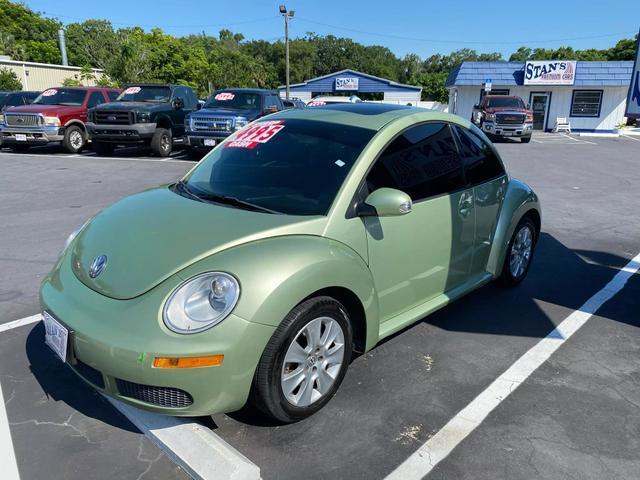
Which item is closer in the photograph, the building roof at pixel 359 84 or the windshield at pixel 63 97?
the windshield at pixel 63 97

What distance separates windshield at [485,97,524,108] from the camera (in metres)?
22.9

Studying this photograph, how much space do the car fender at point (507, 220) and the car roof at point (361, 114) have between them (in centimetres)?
87

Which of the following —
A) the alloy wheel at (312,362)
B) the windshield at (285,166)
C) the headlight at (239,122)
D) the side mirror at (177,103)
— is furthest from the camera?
the side mirror at (177,103)

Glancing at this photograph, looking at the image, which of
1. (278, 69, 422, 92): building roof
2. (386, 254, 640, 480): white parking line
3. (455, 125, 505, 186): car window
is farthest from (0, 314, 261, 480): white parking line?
(278, 69, 422, 92): building roof

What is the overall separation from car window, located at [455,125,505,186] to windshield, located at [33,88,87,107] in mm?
14062

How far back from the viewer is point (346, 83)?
51906 millimetres

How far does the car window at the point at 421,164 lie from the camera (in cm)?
327

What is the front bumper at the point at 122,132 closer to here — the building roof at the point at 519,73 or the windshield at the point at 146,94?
the windshield at the point at 146,94

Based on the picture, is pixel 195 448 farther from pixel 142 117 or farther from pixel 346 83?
pixel 346 83

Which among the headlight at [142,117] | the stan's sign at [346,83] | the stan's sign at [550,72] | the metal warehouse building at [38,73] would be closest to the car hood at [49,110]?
the headlight at [142,117]

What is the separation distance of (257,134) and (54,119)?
13.0 meters

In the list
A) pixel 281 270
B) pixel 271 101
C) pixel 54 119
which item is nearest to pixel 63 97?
pixel 54 119

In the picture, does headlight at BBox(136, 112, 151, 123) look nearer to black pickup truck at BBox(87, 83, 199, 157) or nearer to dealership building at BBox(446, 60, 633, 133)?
black pickup truck at BBox(87, 83, 199, 157)

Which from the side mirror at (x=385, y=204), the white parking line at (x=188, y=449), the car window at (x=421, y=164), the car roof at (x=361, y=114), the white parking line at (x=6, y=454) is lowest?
the white parking line at (x=6, y=454)
